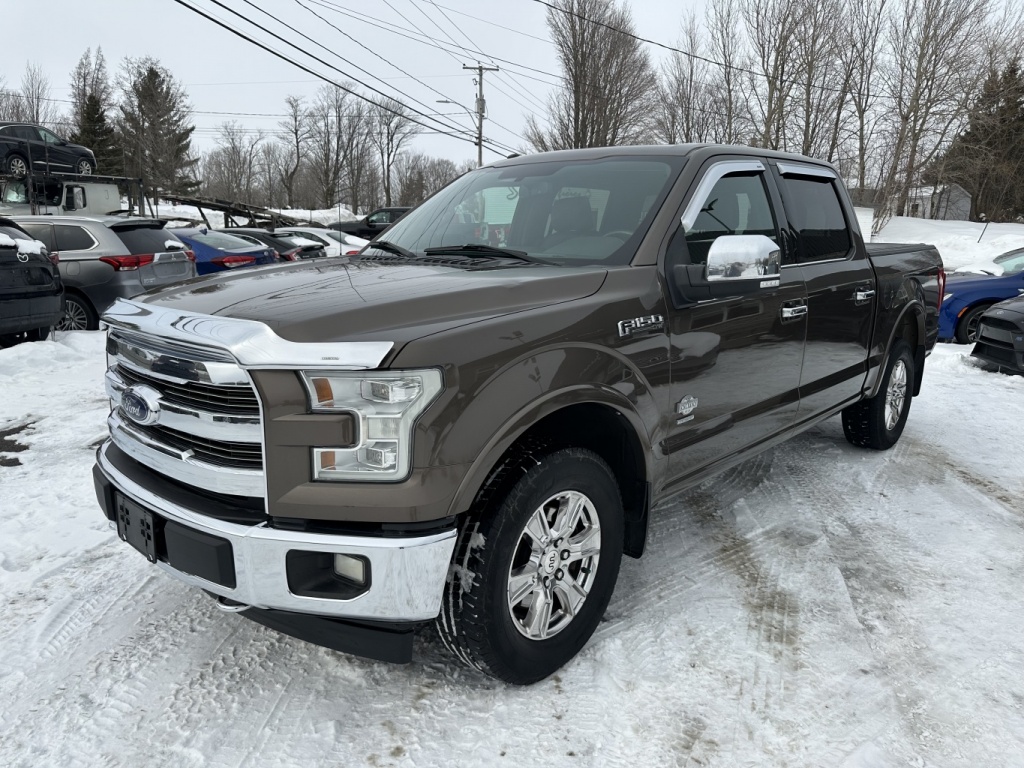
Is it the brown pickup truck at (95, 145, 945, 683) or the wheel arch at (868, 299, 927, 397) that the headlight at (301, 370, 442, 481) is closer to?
the brown pickup truck at (95, 145, 945, 683)

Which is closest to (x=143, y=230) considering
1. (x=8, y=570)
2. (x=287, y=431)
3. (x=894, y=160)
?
(x=8, y=570)

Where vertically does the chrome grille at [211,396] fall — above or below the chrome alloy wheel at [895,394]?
above

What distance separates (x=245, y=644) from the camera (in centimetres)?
268

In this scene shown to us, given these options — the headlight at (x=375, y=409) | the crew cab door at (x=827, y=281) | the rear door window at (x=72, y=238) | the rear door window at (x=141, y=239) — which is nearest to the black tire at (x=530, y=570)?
the headlight at (x=375, y=409)

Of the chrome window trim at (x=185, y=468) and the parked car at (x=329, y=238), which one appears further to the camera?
the parked car at (x=329, y=238)

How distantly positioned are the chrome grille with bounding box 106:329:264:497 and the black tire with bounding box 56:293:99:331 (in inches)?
307

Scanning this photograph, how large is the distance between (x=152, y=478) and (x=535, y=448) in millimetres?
1270

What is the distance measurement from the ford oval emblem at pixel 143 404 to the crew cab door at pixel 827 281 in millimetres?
2837

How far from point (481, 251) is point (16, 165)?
78.1 ft

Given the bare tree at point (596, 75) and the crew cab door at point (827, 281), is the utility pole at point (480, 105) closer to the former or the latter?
the bare tree at point (596, 75)

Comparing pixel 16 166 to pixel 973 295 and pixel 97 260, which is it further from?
pixel 973 295

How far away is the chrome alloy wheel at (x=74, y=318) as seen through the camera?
9016 mm

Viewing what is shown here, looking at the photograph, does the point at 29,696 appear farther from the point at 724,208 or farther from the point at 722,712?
the point at 724,208

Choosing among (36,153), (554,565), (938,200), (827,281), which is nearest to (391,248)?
(554,565)
